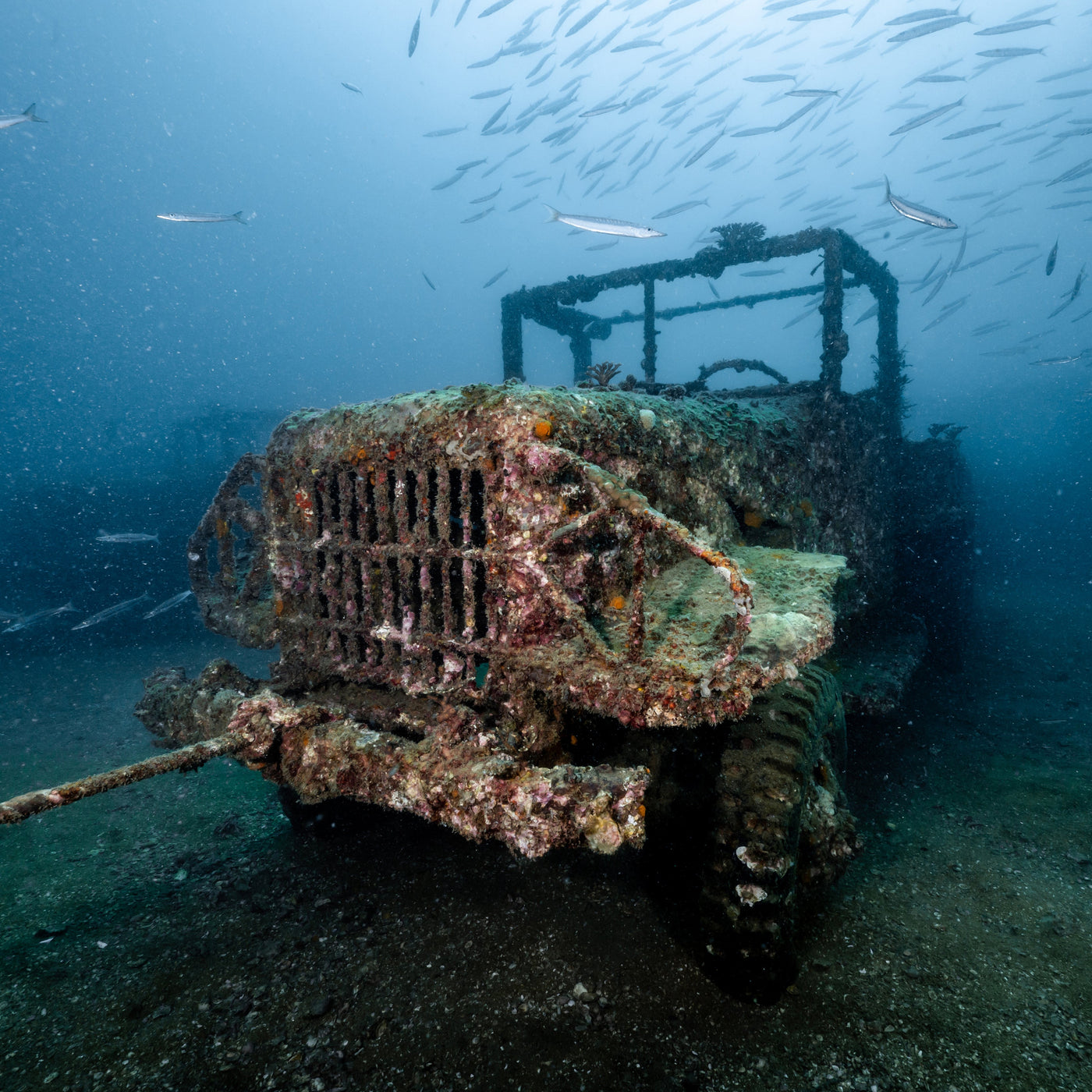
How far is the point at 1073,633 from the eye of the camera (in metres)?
10.7

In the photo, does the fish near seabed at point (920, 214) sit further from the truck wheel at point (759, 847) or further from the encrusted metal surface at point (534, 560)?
the truck wheel at point (759, 847)

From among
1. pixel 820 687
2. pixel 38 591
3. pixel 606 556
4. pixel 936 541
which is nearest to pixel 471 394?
pixel 606 556

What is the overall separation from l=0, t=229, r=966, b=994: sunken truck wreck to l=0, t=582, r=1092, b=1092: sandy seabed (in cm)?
33

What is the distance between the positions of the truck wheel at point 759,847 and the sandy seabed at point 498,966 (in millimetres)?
236

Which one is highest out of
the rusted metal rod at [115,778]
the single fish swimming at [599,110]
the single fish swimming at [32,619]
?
the single fish swimming at [599,110]

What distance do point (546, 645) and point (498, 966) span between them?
4.75 ft

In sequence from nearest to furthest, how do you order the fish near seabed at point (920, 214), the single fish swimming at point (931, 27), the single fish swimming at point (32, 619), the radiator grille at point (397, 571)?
the radiator grille at point (397, 571)
the fish near seabed at point (920, 214)
the single fish swimming at point (32, 619)
the single fish swimming at point (931, 27)

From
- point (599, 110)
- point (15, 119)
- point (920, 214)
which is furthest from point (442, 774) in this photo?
point (599, 110)

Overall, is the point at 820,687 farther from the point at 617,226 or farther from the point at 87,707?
the point at 87,707

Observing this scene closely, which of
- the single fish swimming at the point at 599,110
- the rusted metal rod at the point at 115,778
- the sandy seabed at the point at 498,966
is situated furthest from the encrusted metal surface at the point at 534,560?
the single fish swimming at the point at 599,110

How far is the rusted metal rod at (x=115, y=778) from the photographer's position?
1.91 m

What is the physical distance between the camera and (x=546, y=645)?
2.46 meters

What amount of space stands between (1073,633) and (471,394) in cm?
1327

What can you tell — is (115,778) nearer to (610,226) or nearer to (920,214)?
(610,226)
